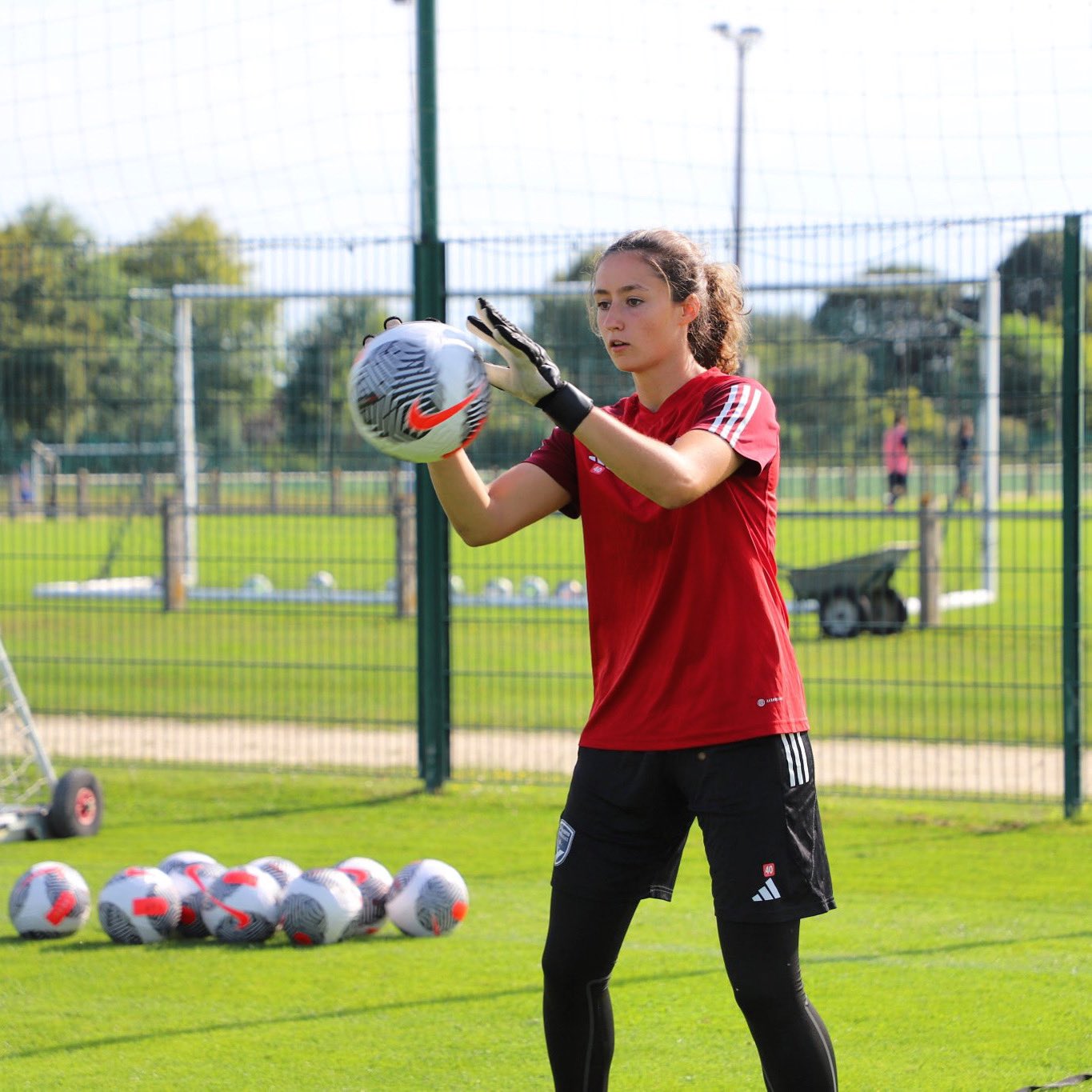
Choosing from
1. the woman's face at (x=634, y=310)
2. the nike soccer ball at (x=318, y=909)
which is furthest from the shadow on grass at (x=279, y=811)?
the woman's face at (x=634, y=310)

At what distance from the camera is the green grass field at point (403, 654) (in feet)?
31.8

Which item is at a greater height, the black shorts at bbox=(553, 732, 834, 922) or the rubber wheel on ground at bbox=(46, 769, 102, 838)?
the black shorts at bbox=(553, 732, 834, 922)

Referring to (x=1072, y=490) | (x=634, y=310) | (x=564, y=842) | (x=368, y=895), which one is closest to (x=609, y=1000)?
(x=564, y=842)

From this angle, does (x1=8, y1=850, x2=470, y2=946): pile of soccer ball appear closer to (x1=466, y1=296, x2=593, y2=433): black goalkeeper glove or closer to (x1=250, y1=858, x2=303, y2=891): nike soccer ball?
(x1=250, y1=858, x2=303, y2=891): nike soccer ball

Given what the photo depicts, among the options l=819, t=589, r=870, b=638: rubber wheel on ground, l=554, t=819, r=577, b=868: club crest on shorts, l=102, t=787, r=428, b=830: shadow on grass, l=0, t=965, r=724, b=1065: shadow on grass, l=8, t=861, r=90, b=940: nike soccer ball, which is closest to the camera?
l=554, t=819, r=577, b=868: club crest on shorts

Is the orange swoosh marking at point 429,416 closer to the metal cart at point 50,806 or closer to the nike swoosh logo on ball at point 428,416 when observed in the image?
the nike swoosh logo on ball at point 428,416

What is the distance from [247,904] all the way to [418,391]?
10.8 ft

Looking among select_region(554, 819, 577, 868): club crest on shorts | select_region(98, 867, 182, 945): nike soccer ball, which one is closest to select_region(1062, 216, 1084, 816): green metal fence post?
select_region(98, 867, 182, 945): nike soccer ball

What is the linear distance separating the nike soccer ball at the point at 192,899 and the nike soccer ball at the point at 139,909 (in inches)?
1.0

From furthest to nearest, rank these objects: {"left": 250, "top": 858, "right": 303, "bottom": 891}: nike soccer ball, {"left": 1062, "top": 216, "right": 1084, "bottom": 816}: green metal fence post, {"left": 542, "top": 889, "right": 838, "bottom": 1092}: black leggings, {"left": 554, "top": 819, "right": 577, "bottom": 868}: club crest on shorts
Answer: {"left": 1062, "top": 216, "right": 1084, "bottom": 816}: green metal fence post → {"left": 250, "top": 858, "right": 303, "bottom": 891}: nike soccer ball → {"left": 554, "top": 819, "right": 577, "bottom": 868}: club crest on shorts → {"left": 542, "top": 889, "right": 838, "bottom": 1092}: black leggings

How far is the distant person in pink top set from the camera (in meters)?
9.20

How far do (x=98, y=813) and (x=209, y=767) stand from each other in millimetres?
1546

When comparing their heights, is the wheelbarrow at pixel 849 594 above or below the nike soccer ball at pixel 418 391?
below

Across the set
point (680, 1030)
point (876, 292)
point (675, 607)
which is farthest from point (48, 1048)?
point (876, 292)
